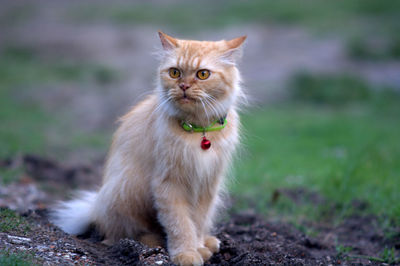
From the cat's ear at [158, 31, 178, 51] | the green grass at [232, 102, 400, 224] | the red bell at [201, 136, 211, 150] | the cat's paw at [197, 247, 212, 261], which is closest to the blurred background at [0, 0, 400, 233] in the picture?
the green grass at [232, 102, 400, 224]

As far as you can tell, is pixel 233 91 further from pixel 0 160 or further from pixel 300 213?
pixel 0 160

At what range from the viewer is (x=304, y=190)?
5.72 meters

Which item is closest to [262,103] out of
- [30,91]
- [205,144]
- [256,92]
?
[256,92]

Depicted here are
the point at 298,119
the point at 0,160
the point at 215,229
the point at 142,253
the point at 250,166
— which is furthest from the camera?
the point at 298,119

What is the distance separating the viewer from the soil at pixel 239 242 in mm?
3324

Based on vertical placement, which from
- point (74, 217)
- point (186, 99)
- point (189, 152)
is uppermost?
point (186, 99)

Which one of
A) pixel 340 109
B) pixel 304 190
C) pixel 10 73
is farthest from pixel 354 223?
pixel 10 73

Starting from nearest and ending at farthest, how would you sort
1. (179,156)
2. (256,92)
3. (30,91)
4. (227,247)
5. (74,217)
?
(179,156), (227,247), (74,217), (30,91), (256,92)

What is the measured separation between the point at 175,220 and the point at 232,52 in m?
1.41

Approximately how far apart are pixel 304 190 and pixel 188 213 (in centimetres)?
256

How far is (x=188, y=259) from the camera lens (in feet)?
11.0

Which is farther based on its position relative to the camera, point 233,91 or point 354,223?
point 354,223

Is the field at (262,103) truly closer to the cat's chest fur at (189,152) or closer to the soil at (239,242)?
the soil at (239,242)

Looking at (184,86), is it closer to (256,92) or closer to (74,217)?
(74,217)
